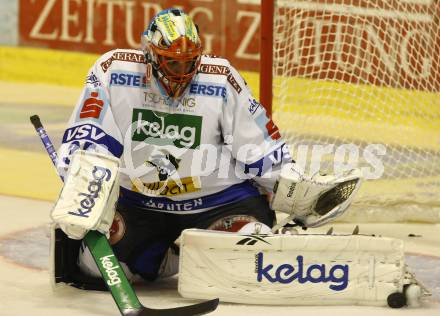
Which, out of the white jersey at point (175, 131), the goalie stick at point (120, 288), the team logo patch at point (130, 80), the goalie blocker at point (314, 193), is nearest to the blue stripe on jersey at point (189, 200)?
the white jersey at point (175, 131)

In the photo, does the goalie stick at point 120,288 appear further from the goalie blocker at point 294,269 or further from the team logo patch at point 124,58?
the team logo patch at point 124,58

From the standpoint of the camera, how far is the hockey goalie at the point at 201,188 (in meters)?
4.72

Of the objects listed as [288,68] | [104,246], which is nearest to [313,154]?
[288,68]

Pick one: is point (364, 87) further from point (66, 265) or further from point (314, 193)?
point (66, 265)

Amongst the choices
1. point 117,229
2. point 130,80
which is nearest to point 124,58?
point 130,80

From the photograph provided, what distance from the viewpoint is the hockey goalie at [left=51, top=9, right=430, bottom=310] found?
472 centimetres

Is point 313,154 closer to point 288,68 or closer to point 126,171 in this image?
point 288,68

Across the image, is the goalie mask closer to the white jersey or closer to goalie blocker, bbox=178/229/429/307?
the white jersey

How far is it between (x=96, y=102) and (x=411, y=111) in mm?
3193

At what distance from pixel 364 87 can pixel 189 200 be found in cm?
313

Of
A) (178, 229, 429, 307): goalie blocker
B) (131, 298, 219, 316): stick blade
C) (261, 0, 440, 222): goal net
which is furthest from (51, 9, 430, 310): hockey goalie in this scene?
(261, 0, 440, 222): goal net

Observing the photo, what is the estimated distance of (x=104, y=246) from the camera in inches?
178

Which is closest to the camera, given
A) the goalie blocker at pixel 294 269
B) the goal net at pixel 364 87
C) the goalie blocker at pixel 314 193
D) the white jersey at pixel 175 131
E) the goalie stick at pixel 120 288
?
the goalie stick at pixel 120 288

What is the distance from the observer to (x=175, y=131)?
497 centimetres
